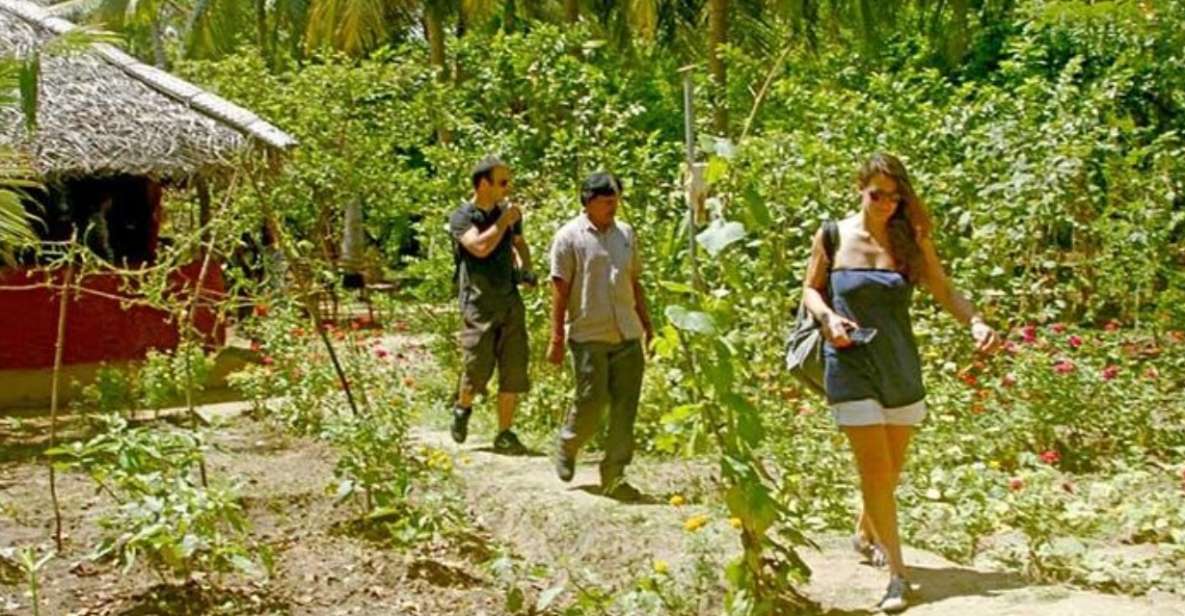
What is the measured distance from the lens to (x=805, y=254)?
9.17 meters

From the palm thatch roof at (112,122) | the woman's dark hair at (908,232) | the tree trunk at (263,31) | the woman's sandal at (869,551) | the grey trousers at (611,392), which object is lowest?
the woman's sandal at (869,551)

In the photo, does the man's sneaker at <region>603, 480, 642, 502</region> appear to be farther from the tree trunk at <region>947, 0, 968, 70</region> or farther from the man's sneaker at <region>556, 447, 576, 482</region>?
the tree trunk at <region>947, 0, 968, 70</region>

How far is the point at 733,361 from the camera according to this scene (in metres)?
4.66

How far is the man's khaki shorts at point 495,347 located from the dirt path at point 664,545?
1.26 feet

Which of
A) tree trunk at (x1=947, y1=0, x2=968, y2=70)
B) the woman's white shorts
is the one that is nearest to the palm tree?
the woman's white shorts

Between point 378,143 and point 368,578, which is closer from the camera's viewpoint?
point 368,578

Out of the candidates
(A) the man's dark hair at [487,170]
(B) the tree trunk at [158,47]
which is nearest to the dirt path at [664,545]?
(A) the man's dark hair at [487,170]

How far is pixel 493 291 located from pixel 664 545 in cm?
216

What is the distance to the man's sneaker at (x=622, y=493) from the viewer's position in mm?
6738

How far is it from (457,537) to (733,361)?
7.16 ft

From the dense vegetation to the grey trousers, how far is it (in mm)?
230

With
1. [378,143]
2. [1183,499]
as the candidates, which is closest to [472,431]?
[1183,499]

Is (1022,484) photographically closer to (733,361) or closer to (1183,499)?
(1183,499)

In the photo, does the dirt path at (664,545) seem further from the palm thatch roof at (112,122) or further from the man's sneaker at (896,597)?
the palm thatch roof at (112,122)
